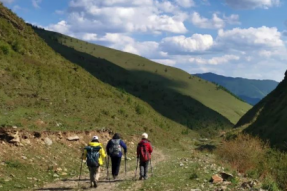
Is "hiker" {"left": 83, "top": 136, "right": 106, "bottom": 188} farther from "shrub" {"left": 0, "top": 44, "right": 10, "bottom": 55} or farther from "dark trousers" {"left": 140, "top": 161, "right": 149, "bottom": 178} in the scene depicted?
"shrub" {"left": 0, "top": 44, "right": 10, "bottom": 55}

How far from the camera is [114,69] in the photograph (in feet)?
435

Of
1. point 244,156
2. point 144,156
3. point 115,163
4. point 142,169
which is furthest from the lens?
point 244,156

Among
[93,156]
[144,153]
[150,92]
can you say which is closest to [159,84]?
[150,92]

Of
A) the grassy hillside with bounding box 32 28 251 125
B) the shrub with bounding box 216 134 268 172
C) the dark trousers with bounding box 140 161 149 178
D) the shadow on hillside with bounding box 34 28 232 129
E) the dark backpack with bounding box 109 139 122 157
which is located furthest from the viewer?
the grassy hillside with bounding box 32 28 251 125

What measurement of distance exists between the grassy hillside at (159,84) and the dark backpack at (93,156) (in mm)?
73115

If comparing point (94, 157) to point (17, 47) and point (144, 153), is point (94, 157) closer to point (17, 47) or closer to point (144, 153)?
point (144, 153)

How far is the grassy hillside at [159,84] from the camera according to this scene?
112 metres

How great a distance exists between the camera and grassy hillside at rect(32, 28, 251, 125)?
112 meters

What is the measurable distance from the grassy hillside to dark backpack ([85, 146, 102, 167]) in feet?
240

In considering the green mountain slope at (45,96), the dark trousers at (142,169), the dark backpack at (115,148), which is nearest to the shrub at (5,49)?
the green mountain slope at (45,96)

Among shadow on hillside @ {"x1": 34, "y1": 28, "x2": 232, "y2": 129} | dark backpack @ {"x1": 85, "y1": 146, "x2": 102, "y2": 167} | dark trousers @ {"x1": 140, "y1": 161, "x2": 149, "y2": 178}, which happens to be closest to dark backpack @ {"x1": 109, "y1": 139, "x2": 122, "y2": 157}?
dark trousers @ {"x1": 140, "y1": 161, "x2": 149, "y2": 178}

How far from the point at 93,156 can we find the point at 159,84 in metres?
130

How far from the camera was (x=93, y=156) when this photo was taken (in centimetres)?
1697

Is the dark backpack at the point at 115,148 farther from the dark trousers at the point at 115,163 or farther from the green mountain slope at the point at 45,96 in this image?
the green mountain slope at the point at 45,96
